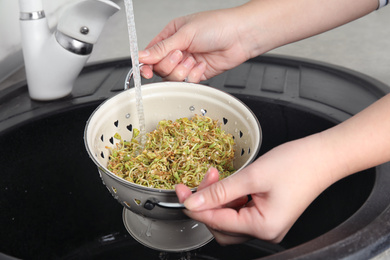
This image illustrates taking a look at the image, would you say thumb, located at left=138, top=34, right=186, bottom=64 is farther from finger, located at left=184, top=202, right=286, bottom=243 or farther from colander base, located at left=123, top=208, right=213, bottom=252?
finger, located at left=184, top=202, right=286, bottom=243

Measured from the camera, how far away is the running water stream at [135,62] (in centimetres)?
85

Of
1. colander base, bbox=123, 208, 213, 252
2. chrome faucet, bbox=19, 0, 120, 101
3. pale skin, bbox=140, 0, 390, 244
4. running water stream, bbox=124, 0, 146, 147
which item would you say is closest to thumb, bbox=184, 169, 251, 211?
pale skin, bbox=140, 0, 390, 244

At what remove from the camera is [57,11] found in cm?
142

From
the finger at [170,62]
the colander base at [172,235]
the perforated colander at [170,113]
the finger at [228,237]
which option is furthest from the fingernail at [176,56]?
the finger at [228,237]

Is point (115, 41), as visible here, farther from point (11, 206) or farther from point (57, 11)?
point (11, 206)

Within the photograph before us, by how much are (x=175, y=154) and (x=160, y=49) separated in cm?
30

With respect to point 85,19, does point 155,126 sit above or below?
below

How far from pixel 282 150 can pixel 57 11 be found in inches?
40.9

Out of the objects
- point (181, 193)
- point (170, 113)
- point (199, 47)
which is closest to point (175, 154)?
point (170, 113)

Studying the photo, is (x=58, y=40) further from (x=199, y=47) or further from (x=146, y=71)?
(x=199, y=47)

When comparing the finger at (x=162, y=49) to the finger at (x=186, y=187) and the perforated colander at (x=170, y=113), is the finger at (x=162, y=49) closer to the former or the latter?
the perforated colander at (x=170, y=113)

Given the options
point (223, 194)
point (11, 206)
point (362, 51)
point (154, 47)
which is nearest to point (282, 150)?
point (223, 194)

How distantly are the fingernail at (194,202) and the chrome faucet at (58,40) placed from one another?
18.3 inches

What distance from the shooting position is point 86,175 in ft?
3.61
